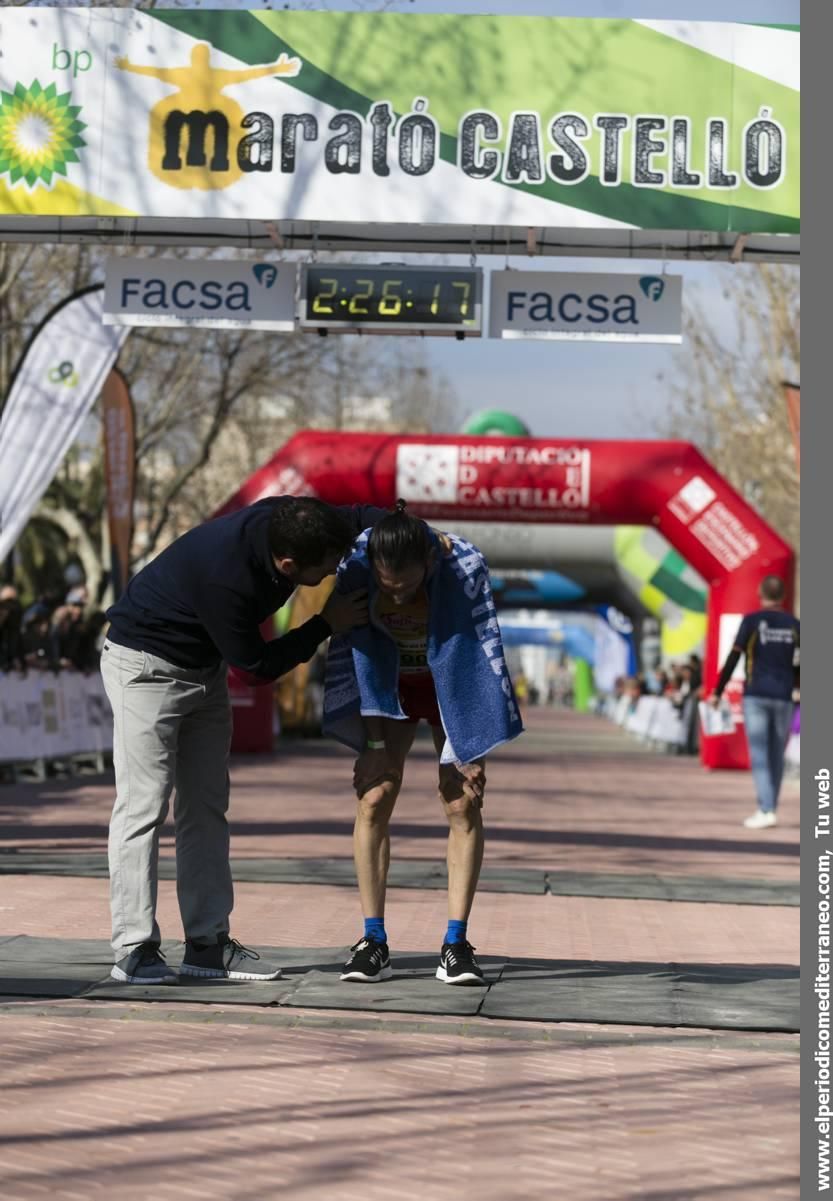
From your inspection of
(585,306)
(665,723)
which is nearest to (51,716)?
(585,306)

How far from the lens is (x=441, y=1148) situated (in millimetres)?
4305

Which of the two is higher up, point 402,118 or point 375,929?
point 402,118

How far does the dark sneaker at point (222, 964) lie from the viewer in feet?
21.2

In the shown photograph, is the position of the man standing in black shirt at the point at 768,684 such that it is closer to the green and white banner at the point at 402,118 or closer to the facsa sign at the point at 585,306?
the facsa sign at the point at 585,306

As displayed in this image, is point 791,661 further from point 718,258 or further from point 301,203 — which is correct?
point 301,203

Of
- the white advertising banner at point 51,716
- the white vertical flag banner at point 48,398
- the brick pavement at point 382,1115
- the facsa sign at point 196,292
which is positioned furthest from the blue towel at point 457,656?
the white advertising banner at point 51,716

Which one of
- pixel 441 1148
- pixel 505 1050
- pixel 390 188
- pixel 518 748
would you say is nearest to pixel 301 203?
pixel 390 188

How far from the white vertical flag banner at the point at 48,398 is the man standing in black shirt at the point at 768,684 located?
5.41 meters

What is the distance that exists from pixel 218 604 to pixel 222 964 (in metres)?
1.28

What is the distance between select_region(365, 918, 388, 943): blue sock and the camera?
6.52 m

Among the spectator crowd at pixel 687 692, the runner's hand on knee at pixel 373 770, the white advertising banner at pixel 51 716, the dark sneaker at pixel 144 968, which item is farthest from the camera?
the spectator crowd at pixel 687 692

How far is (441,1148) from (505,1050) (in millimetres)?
1173

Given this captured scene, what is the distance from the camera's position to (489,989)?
6.48 meters

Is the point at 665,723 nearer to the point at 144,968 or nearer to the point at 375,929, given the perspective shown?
the point at 375,929
